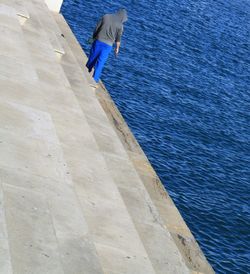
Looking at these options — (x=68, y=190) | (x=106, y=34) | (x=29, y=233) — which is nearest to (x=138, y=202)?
(x=68, y=190)

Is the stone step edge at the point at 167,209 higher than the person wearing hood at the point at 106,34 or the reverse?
the reverse

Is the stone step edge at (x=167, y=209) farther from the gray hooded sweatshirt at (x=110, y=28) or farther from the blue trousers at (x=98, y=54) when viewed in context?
the gray hooded sweatshirt at (x=110, y=28)

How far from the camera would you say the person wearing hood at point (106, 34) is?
13305 mm

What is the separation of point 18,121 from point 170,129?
1278 cm

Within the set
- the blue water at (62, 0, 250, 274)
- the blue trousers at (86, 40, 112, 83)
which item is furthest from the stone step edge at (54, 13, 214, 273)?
the blue water at (62, 0, 250, 274)

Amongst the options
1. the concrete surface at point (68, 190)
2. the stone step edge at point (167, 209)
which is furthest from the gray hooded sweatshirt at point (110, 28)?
the concrete surface at point (68, 190)

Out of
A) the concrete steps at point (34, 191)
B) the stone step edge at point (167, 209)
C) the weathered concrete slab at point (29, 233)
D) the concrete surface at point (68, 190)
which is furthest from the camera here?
the stone step edge at point (167, 209)

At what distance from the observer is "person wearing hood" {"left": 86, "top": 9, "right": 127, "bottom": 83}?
13.3 metres

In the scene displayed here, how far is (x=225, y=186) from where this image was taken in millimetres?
17562

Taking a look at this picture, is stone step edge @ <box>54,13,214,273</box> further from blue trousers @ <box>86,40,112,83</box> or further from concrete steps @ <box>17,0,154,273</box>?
concrete steps @ <box>17,0,154,273</box>

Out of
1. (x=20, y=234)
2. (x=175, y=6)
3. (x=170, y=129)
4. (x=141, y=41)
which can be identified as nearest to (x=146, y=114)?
(x=170, y=129)

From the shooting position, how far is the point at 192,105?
23.7 meters

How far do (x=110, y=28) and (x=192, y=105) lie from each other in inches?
427

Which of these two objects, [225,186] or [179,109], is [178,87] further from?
[225,186]
